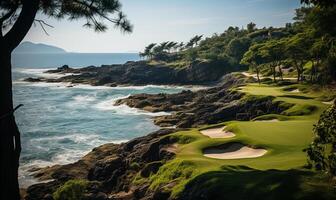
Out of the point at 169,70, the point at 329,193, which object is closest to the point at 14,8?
the point at 329,193

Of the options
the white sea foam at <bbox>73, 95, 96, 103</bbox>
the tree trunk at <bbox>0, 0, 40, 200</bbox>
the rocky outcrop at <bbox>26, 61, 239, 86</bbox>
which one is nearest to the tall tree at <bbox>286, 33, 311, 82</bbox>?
the rocky outcrop at <bbox>26, 61, 239, 86</bbox>

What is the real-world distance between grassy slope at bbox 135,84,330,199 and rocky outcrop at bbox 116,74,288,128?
7019mm

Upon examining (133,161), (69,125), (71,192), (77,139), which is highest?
(71,192)

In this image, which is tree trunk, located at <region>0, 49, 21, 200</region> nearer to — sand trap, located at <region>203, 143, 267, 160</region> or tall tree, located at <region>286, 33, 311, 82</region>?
sand trap, located at <region>203, 143, 267, 160</region>

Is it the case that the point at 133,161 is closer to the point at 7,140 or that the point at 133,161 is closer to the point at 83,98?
the point at 7,140

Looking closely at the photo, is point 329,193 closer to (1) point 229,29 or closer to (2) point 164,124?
(2) point 164,124

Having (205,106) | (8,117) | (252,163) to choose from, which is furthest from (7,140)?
(205,106)

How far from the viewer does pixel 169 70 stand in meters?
113

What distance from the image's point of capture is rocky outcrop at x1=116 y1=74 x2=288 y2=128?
122 ft

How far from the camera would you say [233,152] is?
20422mm

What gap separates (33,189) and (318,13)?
35.6m

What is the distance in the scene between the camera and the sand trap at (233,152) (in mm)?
19234

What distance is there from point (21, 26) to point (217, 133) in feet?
64.4

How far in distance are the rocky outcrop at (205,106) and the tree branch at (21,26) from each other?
30.5 metres
